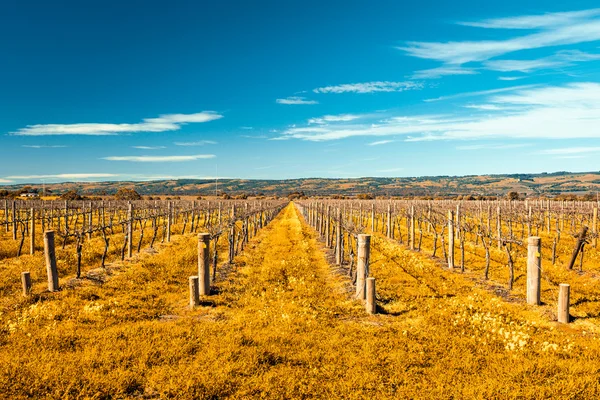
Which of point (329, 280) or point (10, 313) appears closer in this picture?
point (10, 313)

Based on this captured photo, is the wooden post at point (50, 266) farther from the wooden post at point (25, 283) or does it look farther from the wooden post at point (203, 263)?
the wooden post at point (203, 263)

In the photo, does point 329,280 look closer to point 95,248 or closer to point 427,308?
point 427,308

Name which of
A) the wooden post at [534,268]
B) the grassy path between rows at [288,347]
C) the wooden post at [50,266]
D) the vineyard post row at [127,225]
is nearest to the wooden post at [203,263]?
the vineyard post row at [127,225]

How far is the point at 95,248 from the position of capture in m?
21.0

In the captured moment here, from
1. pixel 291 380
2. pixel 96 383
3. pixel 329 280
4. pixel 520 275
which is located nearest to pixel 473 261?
pixel 520 275

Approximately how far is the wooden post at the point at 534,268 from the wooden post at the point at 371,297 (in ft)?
16.3

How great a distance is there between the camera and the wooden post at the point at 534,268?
1075cm

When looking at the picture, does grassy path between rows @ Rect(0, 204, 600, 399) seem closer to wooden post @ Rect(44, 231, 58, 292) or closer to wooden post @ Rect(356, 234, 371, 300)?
wooden post @ Rect(356, 234, 371, 300)

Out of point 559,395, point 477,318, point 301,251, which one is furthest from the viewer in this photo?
point 301,251

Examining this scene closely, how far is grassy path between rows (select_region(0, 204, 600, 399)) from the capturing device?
6191mm

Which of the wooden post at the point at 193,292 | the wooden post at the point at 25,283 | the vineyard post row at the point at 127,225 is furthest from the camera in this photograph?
the vineyard post row at the point at 127,225

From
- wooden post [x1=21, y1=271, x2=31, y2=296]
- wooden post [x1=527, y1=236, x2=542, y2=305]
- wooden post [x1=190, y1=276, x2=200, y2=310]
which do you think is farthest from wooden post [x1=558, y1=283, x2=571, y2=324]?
wooden post [x1=21, y1=271, x2=31, y2=296]

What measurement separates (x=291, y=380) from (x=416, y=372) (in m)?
2.40

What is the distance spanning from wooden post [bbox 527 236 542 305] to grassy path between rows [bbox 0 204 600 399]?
2.68 ft
